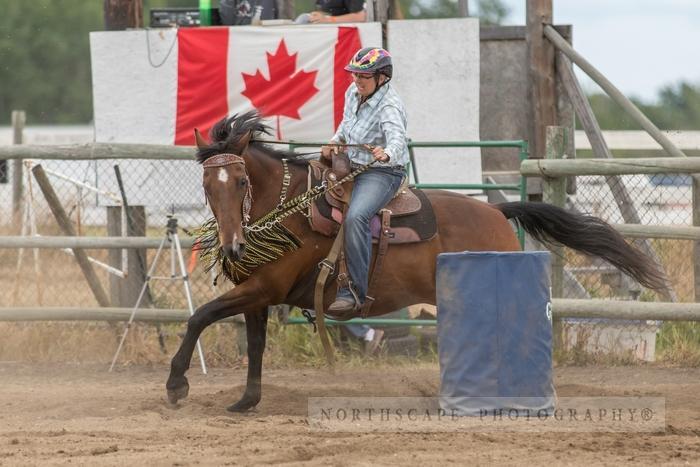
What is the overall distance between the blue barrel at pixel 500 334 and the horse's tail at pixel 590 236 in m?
1.18

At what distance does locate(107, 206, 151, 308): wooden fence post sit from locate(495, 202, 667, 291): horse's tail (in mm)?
4293

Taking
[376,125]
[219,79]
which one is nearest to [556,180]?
[376,125]

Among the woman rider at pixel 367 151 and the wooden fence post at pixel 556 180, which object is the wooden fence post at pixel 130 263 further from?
the wooden fence post at pixel 556 180

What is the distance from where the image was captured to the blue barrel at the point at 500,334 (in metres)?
7.18

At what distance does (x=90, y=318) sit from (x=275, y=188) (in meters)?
3.28

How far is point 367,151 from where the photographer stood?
7.81m

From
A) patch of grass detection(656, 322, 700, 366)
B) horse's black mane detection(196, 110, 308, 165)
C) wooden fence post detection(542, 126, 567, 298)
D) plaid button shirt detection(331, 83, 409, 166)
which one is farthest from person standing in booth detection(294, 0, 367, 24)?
patch of grass detection(656, 322, 700, 366)

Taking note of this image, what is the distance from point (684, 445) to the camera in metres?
6.25

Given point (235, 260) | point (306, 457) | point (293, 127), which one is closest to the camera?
point (306, 457)

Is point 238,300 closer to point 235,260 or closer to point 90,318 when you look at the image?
point 235,260

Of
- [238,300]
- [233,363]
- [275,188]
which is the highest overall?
[275,188]

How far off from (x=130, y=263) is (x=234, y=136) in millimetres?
4159

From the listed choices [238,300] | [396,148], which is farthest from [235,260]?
[396,148]

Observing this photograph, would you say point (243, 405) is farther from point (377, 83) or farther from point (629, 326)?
point (629, 326)
